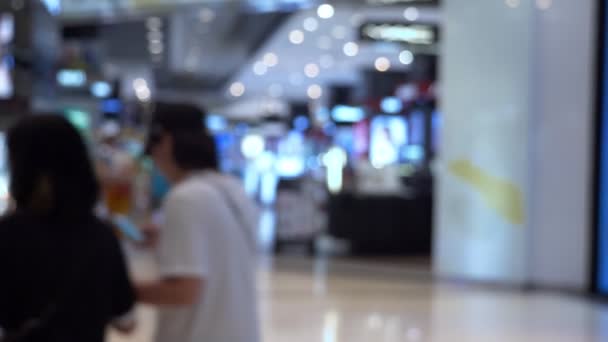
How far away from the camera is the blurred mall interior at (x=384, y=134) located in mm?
7859

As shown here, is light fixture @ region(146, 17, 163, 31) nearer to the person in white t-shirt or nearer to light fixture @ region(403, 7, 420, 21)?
light fixture @ region(403, 7, 420, 21)

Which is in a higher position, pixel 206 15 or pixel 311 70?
pixel 206 15

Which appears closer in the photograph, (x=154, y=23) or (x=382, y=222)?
(x=382, y=222)

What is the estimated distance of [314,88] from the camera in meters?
15.2

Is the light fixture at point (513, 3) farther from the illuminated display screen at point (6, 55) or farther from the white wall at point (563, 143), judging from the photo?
the illuminated display screen at point (6, 55)

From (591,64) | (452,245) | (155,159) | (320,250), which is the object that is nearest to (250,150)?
(320,250)

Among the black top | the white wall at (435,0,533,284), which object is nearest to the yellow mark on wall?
the white wall at (435,0,533,284)

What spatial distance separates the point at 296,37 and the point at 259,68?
8.71 feet

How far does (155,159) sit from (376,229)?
949 cm

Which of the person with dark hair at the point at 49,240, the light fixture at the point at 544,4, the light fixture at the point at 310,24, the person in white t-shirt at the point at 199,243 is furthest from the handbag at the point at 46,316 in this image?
the light fixture at the point at 310,24

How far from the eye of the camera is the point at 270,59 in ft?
48.8

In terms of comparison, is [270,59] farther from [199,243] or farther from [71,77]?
[199,243]

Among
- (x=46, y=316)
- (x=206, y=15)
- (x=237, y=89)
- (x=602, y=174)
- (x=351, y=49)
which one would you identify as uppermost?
(x=206, y=15)

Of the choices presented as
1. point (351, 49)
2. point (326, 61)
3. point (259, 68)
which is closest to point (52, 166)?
point (351, 49)
